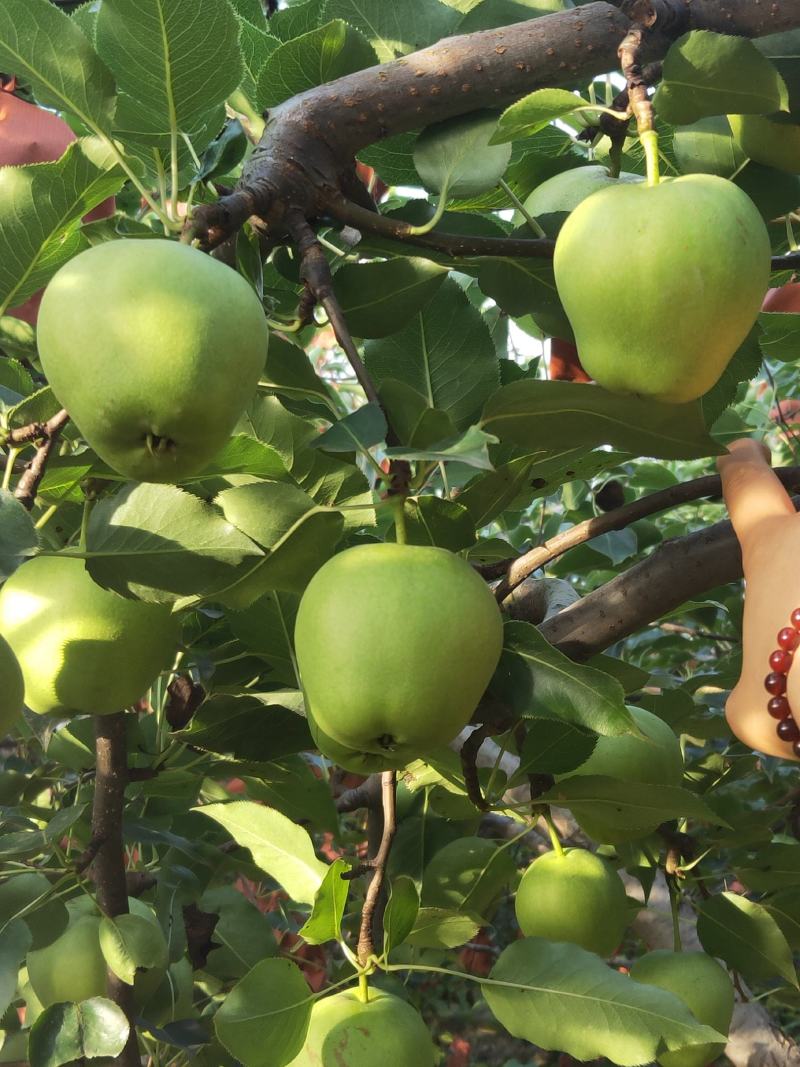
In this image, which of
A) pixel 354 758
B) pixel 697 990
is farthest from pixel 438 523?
pixel 697 990

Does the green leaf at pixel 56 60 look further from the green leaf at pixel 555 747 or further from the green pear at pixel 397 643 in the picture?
the green leaf at pixel 555 747

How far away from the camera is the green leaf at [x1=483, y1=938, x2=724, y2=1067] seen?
0.76 m

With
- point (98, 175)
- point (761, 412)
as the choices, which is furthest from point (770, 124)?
point (761, 412)

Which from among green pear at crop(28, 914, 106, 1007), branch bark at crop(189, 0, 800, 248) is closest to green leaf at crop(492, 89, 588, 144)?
branch bark at crop(189, 0, 800, 248)

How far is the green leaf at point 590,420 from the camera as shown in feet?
2.15

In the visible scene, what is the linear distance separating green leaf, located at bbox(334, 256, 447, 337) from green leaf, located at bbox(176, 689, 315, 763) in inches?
16.2

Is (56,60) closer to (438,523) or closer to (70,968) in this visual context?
(438,523)

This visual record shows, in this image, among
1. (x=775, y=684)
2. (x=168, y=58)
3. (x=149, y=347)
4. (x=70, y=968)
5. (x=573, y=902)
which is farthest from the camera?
(x=70, y=968)

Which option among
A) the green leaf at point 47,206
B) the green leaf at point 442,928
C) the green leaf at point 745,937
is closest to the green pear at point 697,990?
the green leaf at point 745,937

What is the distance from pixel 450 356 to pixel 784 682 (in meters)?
0.37

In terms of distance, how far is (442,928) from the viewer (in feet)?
3.23

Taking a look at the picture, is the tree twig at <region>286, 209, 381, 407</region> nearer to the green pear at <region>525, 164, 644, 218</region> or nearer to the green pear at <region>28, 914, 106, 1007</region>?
the green pear at <region>525, 164, 644, 218</region>

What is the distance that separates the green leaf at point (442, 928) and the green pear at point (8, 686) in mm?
443

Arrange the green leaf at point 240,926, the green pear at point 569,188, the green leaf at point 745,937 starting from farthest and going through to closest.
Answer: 1. the green leaf at point 240,926
2. the green leaf at point 745,937
3. the green pear at point 569,188
